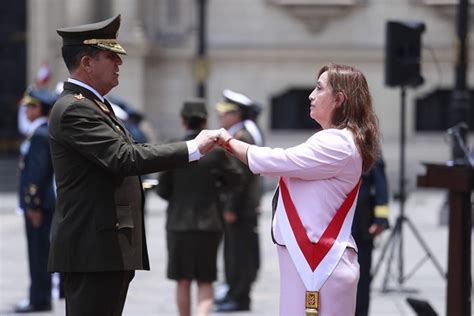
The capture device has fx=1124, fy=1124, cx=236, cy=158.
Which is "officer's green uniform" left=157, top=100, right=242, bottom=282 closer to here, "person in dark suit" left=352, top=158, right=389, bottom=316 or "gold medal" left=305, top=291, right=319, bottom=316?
"person in dark suit" left=352, top=158, right=389, bottom=316

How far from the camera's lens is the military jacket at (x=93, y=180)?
17.8 feet

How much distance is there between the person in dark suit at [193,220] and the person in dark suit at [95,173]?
3252mm

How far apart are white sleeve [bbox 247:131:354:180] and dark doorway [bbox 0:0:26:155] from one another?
2182 cm

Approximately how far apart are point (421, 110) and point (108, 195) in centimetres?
2150

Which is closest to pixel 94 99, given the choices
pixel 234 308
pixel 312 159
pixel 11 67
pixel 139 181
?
pixel 139 181

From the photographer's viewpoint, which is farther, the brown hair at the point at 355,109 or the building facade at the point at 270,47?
the building facade at the point at 270,47

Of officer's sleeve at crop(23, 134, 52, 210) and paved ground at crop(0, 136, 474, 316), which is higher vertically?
officer's sleeve at crop(23, 134, 52, 210)

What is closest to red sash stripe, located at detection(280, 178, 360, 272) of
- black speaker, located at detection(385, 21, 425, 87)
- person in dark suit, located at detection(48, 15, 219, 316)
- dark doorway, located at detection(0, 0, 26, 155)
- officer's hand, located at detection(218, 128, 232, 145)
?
officer's hand, located at detection(218, 128, 232, 145)

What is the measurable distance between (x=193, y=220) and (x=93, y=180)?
346 cm

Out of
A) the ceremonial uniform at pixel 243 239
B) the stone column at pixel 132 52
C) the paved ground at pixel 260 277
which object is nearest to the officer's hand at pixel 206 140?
the paved ground at pixel 260 277

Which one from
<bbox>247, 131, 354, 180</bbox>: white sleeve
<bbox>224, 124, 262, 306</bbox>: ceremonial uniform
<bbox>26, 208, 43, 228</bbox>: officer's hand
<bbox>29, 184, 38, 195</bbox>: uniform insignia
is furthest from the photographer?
<bbox>224, 124, 262, 306</bbox>: ceremonial uniform

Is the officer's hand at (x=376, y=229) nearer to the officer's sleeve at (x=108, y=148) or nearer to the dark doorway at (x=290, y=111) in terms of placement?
the officer's sleeve at (x=108, y=148)

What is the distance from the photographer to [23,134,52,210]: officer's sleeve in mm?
10352

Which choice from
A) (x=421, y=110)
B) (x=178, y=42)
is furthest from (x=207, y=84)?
(x=421, y=110)
